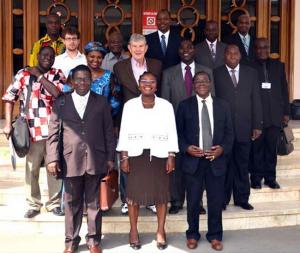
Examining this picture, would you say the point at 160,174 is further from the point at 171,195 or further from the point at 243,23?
the point at 243,23

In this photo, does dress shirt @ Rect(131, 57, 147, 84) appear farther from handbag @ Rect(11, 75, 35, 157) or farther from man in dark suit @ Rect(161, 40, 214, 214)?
handbag @ Rect(11, 75, 35, 157)

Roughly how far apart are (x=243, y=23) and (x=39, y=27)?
3.31m

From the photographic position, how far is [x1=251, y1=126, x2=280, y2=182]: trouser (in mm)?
6230

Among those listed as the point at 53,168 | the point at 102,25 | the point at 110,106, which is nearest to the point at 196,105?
the point at 110,106

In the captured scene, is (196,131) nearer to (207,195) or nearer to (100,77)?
(207,195)

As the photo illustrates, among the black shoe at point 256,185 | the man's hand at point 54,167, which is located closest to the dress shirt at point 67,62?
the man's hand at point 54,167

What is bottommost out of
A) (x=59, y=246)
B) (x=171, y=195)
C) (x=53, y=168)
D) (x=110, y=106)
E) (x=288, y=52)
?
(x=59, y=246)

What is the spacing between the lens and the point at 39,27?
8.33 meters

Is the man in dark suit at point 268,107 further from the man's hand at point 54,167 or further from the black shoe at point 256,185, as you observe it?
the man's hand at point 54,167

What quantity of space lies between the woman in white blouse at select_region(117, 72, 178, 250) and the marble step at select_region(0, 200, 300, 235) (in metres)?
0.63

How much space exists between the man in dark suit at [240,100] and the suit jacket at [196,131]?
1.67 ft

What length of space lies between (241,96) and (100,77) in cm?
147

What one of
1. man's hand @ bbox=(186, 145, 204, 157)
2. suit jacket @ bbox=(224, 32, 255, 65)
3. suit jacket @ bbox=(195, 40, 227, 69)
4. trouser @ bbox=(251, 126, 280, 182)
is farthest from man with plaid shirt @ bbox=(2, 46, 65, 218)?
trouser @ bbox=(251, 126, 280, 182)

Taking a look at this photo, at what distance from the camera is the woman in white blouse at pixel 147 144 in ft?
16.4
